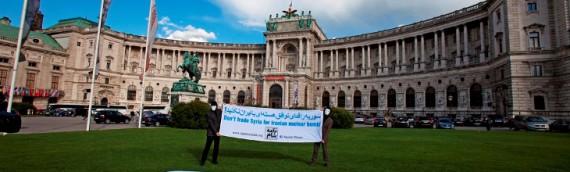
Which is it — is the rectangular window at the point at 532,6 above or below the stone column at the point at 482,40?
above

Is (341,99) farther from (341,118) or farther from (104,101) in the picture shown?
(104,101)

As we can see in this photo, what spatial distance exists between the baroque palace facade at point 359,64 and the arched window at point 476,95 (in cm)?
16

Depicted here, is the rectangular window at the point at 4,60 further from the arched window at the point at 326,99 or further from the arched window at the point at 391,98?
the arched window at the point at 391,98

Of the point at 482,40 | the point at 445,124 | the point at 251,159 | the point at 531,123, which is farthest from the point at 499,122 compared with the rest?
the point at 251,159

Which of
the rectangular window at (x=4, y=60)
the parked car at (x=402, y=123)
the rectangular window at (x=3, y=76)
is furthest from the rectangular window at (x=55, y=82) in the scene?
the parked car at (x=402, y=123)

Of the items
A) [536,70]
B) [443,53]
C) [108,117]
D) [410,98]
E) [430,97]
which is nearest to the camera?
[108,117]

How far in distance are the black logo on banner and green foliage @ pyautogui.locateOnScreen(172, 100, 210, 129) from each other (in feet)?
47.3

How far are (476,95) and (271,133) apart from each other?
Result: 47.2 metres

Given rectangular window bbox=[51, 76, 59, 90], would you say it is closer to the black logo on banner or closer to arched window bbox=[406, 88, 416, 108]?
arched window bbox=[406, 88, 416, 108]

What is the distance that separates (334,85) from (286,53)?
41.5ft

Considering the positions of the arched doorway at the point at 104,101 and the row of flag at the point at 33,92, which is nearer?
the row of flag at the point at 33,92

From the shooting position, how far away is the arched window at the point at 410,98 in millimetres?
56528

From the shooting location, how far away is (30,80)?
57.3m

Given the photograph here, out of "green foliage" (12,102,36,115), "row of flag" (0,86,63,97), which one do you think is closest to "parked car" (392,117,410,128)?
"green foliage" (12,102,36,115)
